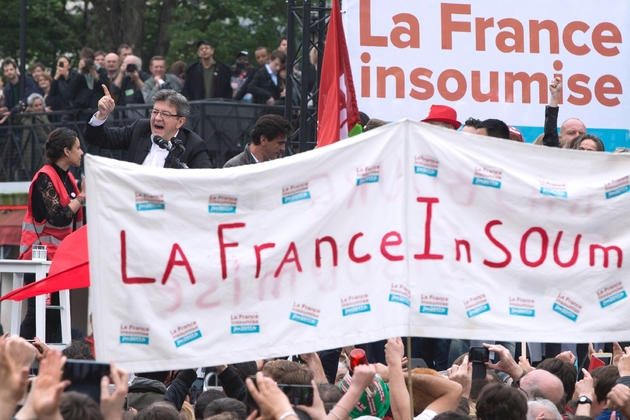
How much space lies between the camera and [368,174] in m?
5.45

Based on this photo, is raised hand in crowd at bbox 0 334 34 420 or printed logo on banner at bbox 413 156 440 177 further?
printed logo on banner at bbox 413 156 440 177

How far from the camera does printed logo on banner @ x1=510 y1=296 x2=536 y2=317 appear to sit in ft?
18.1

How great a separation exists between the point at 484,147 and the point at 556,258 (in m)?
0.62

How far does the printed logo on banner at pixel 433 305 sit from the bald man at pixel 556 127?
11.9 ft

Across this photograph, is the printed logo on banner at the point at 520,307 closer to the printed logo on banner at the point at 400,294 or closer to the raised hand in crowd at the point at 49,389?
the printed logo on banner at the point at 400,294

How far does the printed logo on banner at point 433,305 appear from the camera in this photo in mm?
5414

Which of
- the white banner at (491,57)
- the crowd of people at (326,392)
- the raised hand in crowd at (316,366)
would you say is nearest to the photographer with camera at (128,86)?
the white banner at (491,57)

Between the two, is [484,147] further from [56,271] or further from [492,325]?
[56,271]

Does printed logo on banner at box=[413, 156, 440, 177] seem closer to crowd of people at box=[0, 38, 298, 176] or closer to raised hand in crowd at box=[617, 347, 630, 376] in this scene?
raised hand in crowd at box=[617, 347, 630, 376]

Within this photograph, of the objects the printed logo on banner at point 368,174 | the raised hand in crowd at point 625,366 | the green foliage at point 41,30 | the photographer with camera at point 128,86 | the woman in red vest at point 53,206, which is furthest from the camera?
the green foliage at point 41,30

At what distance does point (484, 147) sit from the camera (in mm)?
5562

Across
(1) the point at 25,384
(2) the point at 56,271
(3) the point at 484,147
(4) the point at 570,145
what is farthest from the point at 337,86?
(1) the point at 25,384

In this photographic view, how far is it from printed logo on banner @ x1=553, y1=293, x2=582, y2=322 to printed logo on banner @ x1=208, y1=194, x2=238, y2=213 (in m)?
1.55

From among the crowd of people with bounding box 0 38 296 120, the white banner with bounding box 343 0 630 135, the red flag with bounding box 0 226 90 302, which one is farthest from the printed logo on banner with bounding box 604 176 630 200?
the crowd of people with bounding box 0 38 296 120
